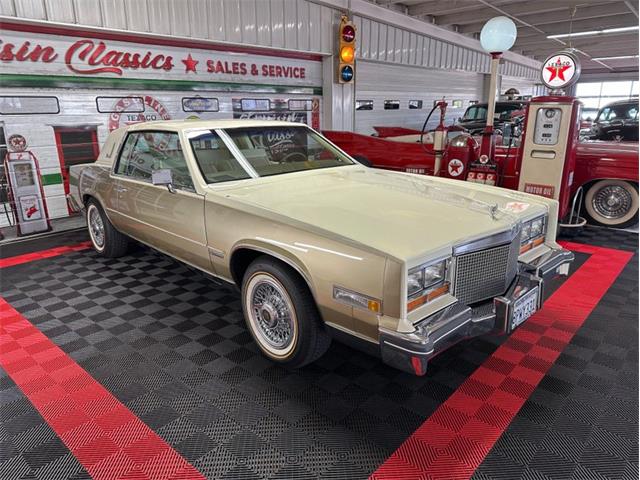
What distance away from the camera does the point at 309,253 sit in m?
2.21

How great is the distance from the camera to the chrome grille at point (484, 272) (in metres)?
2.23

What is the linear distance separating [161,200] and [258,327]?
1275 millimetres

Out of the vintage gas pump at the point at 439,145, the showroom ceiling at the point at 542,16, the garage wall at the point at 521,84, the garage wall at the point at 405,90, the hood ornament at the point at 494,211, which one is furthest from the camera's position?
the garage wall at the point at 521,84

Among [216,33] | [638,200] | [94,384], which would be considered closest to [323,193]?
[94,384]

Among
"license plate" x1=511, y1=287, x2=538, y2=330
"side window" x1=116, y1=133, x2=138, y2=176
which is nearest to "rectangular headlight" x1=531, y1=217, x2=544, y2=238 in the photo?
"license plate" x1=511, y1=287, x2=538, y2=330

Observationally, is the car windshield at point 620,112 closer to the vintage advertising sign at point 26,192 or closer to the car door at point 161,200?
the car door at point 161,200

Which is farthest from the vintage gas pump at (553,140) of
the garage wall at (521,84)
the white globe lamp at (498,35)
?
the garage wall at (521,84)

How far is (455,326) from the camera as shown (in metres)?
2.05

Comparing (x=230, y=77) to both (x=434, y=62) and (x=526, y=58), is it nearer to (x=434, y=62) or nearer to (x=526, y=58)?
(x=434, y=62)

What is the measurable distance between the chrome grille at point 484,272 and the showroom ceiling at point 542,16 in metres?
9.19

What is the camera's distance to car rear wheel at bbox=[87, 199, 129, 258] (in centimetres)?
440

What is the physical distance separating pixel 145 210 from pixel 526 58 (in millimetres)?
19655

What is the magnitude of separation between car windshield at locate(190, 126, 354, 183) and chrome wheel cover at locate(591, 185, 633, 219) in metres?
3.69

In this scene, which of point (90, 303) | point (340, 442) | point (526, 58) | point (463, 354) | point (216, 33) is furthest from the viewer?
point (526, 58)
